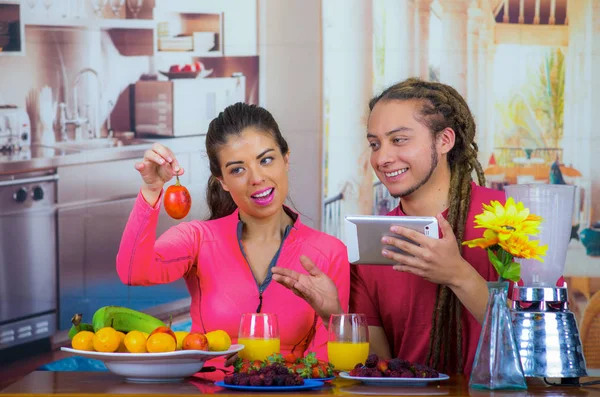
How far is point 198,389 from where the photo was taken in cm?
179

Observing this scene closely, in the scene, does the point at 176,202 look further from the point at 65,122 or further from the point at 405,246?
the point at 65,122

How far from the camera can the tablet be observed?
2066 mm

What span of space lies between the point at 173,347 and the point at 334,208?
7.02ft

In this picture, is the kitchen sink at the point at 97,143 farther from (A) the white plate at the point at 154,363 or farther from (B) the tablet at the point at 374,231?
(A) the white plate at the point at 154,363

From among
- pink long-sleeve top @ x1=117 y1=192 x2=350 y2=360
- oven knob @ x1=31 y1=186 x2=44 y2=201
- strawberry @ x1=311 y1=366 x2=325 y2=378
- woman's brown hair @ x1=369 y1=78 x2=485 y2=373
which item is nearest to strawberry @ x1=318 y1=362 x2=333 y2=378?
strawberry @ x1=311 y1=366 x2=325 y2=378

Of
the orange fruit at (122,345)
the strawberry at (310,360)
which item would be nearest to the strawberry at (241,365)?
the strawberry at (310,360)

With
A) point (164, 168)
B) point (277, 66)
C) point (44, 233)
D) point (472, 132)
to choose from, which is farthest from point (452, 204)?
point (44, 233)

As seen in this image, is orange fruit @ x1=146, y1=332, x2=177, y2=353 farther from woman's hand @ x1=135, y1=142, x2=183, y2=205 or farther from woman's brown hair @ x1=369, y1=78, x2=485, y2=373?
woman's brown hair @ x1=369, y1=78, x2=485, y2=373

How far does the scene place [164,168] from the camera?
2180mm

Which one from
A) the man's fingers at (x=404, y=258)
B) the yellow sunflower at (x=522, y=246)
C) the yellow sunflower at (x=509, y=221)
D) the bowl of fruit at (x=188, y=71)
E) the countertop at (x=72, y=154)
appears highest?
the bowl of fruit at (x=188, y=71)

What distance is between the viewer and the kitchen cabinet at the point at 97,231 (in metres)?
4.00

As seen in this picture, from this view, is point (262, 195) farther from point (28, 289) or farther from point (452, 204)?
point (28, 289)

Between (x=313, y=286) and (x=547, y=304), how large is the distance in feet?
1.83

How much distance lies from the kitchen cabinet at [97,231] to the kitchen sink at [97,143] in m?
0.08
